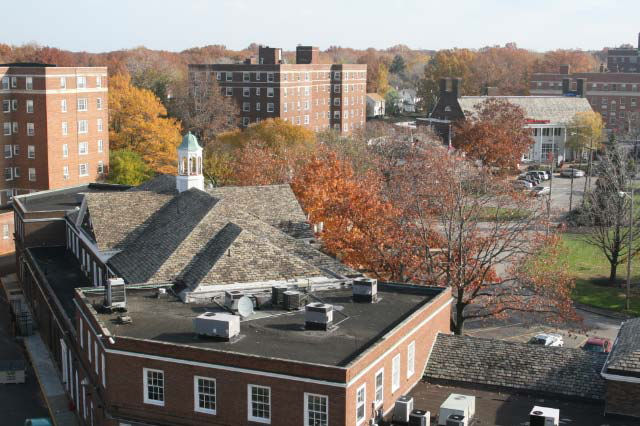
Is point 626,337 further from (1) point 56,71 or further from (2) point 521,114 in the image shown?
(2) point 521,114

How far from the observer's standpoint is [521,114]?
110 m

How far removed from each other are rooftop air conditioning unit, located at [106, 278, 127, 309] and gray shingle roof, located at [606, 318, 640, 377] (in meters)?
19.2

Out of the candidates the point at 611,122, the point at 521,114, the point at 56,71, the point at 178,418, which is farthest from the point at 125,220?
the point at 611,122

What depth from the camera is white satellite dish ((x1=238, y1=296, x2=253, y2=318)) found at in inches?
1353

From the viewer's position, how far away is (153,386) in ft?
101

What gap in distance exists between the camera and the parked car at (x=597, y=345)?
1920 inches

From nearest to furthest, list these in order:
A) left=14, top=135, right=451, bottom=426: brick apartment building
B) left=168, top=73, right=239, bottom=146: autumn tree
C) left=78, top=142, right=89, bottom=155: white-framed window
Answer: left=14, top=135, right=451, bottom=426: brick apartment building
left=78, top=142, right=89, bottom=155: white-framed window
left=168, top=73, right=239, bottom=146: autumn tree

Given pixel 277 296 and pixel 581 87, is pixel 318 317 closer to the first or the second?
pixel 277 296

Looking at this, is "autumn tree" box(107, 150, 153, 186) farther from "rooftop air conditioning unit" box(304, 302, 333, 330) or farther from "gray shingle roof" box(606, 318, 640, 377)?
"gray shingle roof" box(606, 318, 640, 377)

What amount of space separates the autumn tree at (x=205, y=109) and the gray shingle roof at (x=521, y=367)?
8589 centimetres

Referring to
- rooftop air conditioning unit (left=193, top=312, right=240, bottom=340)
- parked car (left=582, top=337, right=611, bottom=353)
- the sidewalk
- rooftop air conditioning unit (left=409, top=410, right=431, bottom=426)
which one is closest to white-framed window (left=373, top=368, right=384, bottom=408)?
rooftop air conditioning unit (left=409, top=410, right=431, bottom=426)

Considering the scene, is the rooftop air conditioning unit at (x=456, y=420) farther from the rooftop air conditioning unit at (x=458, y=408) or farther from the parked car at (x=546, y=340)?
the parked car at (x=546, y=340)

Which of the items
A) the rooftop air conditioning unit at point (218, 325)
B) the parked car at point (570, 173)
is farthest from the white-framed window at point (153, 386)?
the parked car at point (570, 173)

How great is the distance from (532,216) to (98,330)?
29.7m
